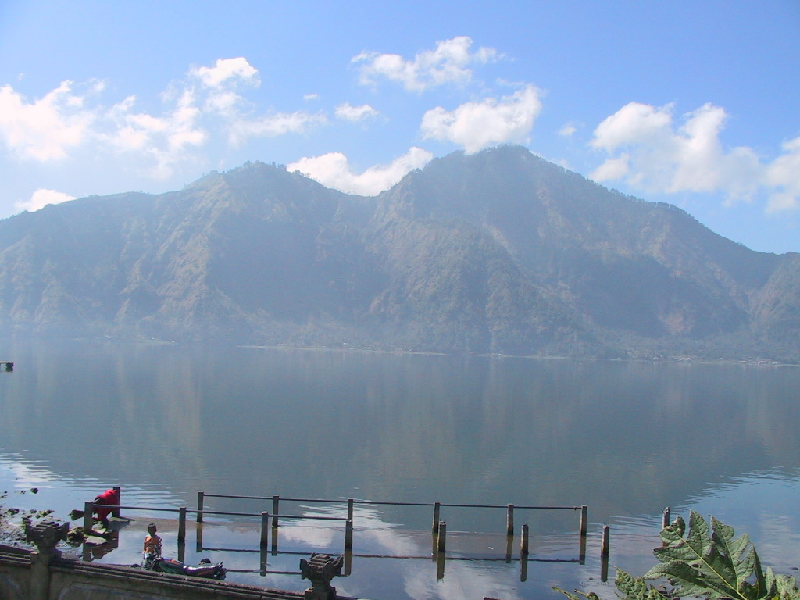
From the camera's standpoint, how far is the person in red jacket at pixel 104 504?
26.4 meters

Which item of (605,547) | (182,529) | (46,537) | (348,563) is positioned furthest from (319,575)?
(605,547)

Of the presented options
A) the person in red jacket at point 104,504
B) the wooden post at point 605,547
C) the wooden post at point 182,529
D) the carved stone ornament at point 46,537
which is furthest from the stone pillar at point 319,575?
the person in red jacket at point 104,504

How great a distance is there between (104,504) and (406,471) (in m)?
25.9

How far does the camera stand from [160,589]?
11.9 meters

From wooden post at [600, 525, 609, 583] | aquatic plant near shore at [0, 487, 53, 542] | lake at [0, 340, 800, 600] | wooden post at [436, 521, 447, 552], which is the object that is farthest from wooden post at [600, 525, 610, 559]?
aquatic plant near shore at [0, 487, 53, 542]

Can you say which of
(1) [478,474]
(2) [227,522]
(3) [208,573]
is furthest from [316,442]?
(3) [208,573]

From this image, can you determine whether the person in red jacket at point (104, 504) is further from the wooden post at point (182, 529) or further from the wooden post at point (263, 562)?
the wooden post at point (263, 562)

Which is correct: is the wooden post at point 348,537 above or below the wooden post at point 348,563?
above

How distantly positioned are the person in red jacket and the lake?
0.99 meters

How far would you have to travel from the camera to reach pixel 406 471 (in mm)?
49281

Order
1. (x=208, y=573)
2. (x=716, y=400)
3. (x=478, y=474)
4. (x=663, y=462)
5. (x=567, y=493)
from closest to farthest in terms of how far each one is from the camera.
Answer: (x=208, y=573), (x=567, y=493), (x=478, y=474), (x=663, y=462), (x=716, y=400)

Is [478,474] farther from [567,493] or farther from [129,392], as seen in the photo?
[129,392]

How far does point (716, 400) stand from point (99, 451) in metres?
115

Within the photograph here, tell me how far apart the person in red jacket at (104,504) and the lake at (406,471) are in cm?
99
